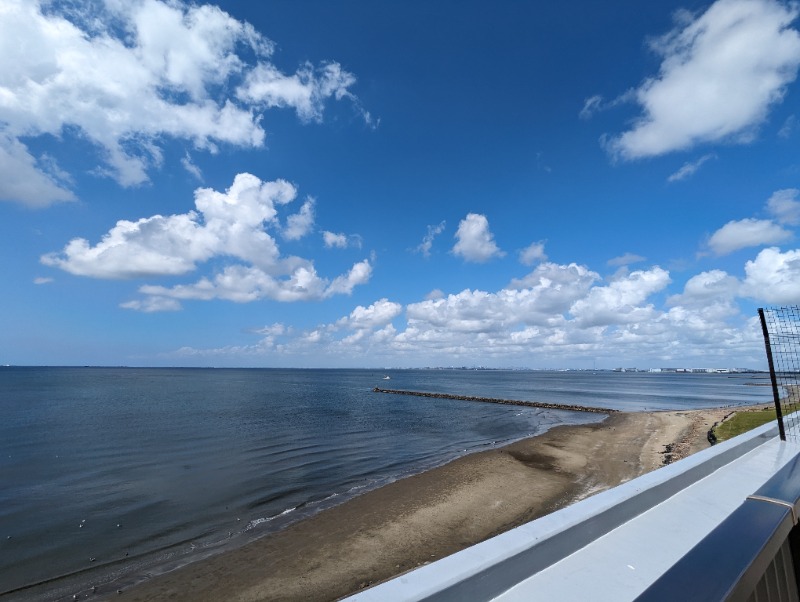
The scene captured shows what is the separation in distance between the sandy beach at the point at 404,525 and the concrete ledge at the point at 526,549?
8.29 m

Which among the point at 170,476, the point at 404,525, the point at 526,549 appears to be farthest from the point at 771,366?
the point at 170,476

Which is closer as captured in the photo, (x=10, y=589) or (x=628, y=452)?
(x=10, y=589)

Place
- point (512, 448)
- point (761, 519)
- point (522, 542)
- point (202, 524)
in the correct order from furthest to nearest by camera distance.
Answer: point (512, 448)
point (202, 524)
point (522, 542)
point (761, 519)

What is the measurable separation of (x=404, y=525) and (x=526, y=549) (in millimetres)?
12623

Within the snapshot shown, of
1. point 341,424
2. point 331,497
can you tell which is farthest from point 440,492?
point 341,424

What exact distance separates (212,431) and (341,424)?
11.5 meters

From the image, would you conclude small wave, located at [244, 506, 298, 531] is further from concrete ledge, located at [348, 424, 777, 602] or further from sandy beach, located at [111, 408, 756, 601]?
concrete ledge, located at [348, 424, 777, 602]

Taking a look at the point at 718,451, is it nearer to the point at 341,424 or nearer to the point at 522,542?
the point at 522,542

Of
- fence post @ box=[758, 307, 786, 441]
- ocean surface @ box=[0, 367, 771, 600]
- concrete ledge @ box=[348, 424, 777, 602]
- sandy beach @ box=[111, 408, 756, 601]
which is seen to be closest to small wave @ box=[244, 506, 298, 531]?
ocean surface @ box=[0, 367, 771, 600]

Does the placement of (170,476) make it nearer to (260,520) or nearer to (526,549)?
(260,520)

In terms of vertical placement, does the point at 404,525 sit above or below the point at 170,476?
above

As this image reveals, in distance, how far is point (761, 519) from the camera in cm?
204

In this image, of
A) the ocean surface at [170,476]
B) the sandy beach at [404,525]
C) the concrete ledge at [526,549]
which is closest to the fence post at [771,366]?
the concrete ledge at [526,549]

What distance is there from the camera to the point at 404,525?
1361 cm
